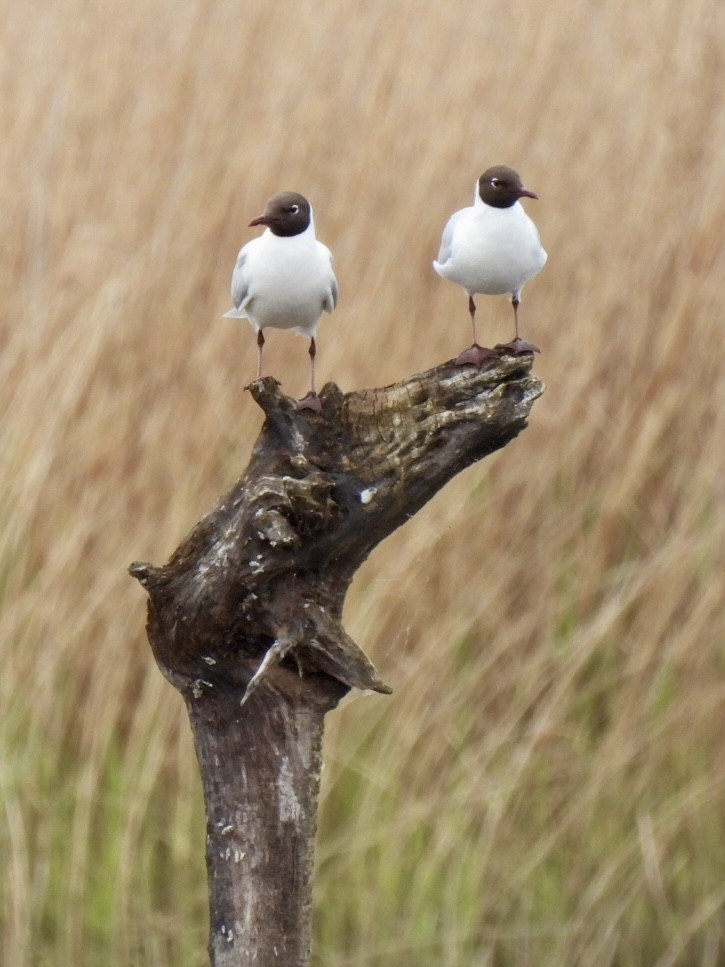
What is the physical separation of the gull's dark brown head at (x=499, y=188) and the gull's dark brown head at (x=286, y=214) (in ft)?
0.67

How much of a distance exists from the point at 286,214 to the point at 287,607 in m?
0.48

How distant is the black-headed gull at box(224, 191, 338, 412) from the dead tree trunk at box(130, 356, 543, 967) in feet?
0.73

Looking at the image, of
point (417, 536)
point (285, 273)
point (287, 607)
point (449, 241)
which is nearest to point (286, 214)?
point (285, 273)

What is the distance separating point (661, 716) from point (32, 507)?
113cm

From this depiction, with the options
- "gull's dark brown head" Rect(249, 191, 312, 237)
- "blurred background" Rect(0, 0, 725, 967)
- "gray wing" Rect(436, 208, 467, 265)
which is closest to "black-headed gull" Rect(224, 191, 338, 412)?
"gull's dark brown head" Rect(249, 191, 312, 237)

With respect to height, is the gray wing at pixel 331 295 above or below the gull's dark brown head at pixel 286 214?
below

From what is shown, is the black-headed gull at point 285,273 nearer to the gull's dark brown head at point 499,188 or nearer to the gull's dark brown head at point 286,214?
the gull's dark brown head at point 286,214

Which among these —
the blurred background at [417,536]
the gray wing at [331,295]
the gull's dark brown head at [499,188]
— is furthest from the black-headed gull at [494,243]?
the blurred background at [417,536]

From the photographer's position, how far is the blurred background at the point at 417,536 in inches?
102

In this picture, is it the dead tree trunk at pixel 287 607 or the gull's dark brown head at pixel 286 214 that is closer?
the dead tree trunk at pixel 287 607

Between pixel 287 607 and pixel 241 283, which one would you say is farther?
pixel 241 283

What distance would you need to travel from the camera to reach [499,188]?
1.79 m

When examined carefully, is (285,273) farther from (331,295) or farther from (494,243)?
(494,243)

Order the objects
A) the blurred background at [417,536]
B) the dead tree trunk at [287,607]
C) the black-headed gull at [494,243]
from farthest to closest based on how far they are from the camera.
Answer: the blurred background at [417,536], the black-headed gull at [494,243], the dead tree trunk at [287,607]
